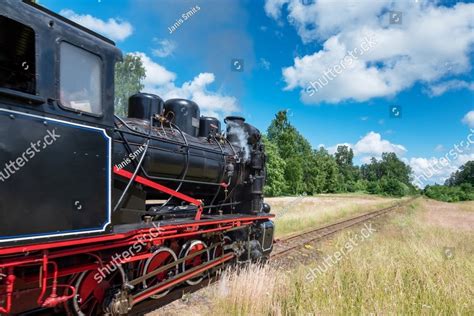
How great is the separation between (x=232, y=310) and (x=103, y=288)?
1.80m

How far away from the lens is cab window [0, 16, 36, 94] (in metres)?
3.20

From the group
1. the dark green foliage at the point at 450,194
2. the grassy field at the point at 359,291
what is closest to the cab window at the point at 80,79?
the grassy field at the point at 359,291

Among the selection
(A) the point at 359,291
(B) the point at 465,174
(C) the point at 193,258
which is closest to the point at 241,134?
(C) the point at 193,258

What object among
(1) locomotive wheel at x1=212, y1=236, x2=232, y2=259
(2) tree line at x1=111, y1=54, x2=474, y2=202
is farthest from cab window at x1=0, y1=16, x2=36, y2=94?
(2) tree line at x1=111, y1=54, x2=474, y2=202

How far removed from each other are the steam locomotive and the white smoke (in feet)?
7.33

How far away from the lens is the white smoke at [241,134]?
809cm

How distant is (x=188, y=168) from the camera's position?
19.4 feet

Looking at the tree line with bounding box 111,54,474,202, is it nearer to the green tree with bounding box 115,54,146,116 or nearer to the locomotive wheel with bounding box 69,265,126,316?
the green tree with bounding box 115,54,146,116

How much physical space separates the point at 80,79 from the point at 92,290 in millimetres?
2714

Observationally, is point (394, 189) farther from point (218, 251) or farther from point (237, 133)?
point (218, 251)

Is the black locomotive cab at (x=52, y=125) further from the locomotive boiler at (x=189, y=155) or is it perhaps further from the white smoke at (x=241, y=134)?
the white smoke at (x=241, y=134)

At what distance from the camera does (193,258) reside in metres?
6.09

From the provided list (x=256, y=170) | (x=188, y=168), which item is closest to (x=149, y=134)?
(x=188, y=168)

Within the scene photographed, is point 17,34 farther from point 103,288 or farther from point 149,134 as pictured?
point 103,288
